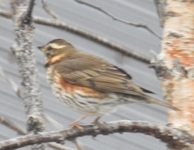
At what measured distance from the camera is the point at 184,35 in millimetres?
3367

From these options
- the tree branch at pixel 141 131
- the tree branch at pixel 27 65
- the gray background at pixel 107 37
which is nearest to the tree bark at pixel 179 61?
the tree branch at pixel 141 131

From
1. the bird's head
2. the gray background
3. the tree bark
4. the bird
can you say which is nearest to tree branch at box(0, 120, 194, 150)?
the tree bark

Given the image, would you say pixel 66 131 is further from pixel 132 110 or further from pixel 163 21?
pixel 132 110

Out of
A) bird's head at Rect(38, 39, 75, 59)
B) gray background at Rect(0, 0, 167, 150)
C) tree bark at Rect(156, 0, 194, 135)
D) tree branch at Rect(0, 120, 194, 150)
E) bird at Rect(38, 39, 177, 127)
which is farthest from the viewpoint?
gray background at Rect(0, 0, 167, 150)

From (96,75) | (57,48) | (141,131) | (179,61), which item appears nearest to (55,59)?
(57,48)

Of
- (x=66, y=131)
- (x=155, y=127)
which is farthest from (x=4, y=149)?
(x=155, y=127)

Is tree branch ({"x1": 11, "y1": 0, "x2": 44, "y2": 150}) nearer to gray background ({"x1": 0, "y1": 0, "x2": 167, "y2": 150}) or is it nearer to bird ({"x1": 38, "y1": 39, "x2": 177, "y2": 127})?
bird ({"x1": 38, "y1": 39, "x2": 177, "y2": 127})

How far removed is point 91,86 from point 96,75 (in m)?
0.08

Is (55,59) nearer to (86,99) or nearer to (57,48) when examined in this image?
(57,48)

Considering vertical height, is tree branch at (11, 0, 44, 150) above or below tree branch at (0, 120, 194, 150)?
above

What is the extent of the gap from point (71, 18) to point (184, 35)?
3107 millimetres

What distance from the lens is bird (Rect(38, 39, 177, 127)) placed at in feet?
12.3

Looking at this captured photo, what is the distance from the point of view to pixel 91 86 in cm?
390

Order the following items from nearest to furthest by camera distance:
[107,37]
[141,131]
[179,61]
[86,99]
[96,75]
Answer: [141,131]
[179,61]
[86,99]
[96,75]
[107,37]
